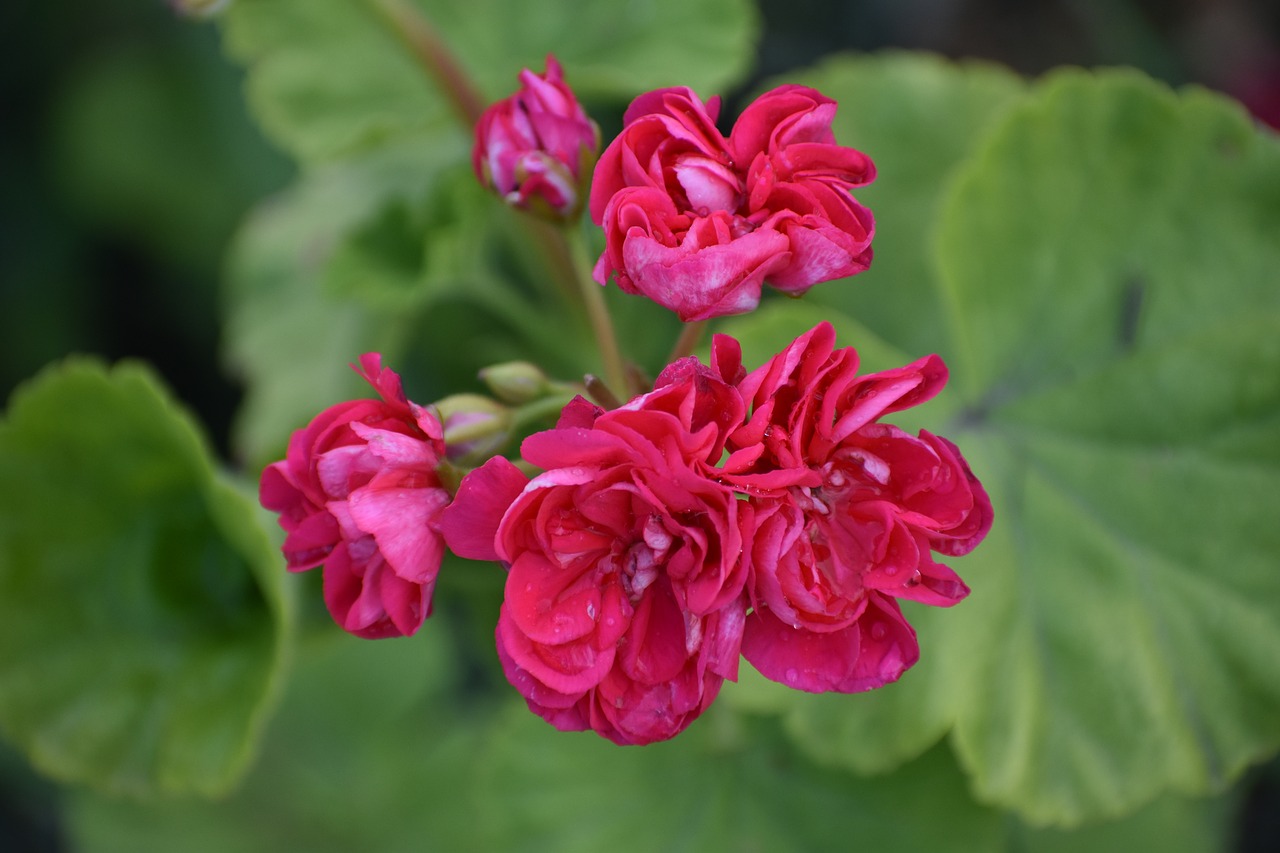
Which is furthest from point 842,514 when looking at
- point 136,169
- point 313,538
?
point 136,169

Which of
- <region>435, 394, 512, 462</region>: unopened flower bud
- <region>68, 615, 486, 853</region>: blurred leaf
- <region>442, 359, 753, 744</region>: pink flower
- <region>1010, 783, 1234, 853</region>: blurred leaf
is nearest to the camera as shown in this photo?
<region>442, 359, 753, 744</region>: pink flower

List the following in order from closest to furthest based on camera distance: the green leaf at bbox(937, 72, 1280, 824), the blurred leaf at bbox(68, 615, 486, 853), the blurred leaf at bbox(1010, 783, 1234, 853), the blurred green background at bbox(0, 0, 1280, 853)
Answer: the green leaf at bbox(937, 72, 1280, 824) → the blurred leaf at bbox(1010, 783, 1234, 853) → the blurred leaf at bbox(68, 615, 486, 853) → the blurred green background at bbox(0, 0, 1280, 853)

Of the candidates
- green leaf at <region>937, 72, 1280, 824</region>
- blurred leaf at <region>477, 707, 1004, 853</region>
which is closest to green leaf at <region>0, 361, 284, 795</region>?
blurred leaf at <region>477, 707, 1004, 853</region>

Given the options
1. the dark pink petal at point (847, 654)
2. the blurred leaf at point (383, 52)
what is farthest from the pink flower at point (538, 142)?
the blurred leaf at point (383, 52)

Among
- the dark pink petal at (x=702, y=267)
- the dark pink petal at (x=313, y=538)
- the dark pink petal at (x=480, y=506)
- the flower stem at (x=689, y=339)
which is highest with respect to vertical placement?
the dark pink petal at (x=702, y=267)

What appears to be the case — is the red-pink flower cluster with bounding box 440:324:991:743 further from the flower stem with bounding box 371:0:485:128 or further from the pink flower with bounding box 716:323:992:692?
the flower stem with bounding box 371:0:485:128

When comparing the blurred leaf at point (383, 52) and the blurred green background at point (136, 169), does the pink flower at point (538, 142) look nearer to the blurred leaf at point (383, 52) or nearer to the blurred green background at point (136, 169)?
the blurred leaf at point (383, 52)
